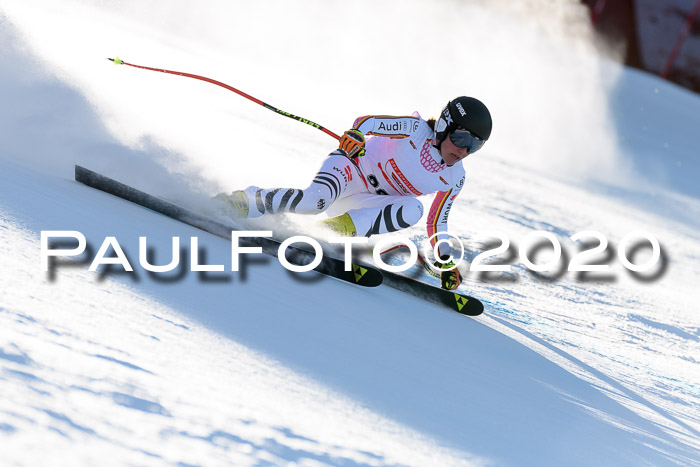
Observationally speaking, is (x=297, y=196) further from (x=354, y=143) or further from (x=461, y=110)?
(x=461, y=110)

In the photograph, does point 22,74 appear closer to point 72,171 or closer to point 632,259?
point 72,171

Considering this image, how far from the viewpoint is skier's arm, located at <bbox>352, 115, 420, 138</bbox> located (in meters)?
4.06

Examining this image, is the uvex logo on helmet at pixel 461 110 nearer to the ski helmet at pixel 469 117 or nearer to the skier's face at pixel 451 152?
the ski helmet at pixel 469 117

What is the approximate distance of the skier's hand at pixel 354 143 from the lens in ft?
13.1

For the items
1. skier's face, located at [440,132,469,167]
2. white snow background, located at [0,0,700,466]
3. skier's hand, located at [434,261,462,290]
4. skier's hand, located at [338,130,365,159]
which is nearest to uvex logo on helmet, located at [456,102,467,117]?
skier's face, located at [440,132,469,167]

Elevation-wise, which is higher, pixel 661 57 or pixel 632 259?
pixel 661 57

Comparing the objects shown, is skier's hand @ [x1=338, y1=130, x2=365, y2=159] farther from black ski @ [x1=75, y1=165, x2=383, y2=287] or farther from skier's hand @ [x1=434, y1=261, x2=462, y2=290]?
skier's hand @ [x1=434, y1=261, x2=462, y2=290]

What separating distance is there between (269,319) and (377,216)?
1.64m


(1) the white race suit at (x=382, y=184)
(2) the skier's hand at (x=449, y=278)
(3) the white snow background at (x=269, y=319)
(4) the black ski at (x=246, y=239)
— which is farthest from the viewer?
(2) the skier's hand at (x=449, y=278)

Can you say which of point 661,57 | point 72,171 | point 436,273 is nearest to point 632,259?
point 436,273

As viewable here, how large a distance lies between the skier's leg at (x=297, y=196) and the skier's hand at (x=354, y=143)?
9.1 inches

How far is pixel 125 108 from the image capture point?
580 cm

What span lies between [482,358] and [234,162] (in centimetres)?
299

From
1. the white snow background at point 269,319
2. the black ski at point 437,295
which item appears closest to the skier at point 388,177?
the black ski at point 437,295
